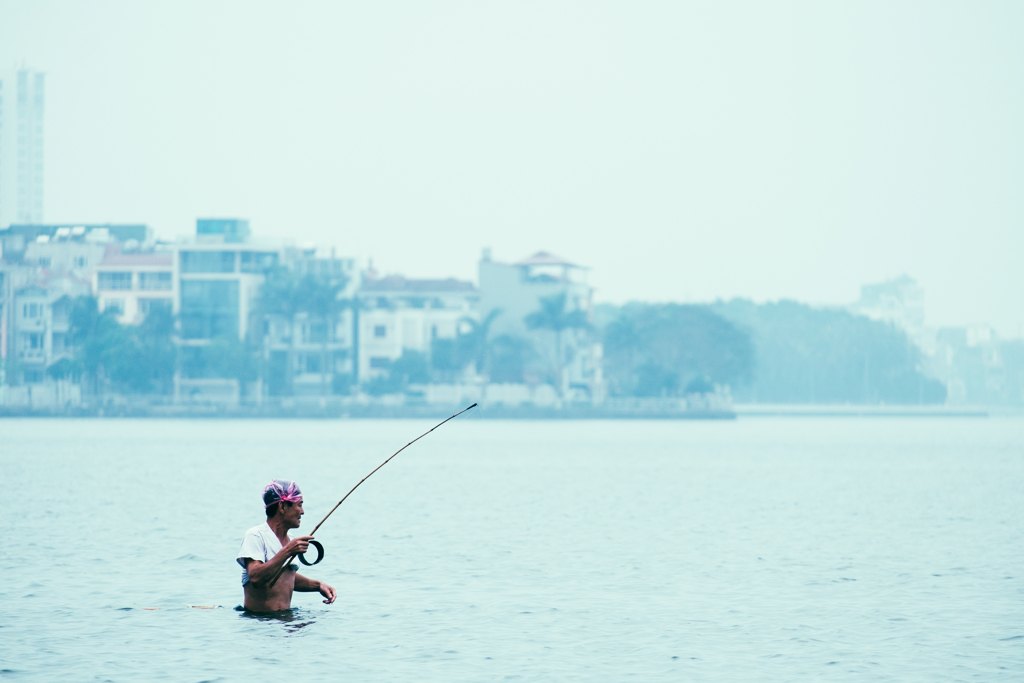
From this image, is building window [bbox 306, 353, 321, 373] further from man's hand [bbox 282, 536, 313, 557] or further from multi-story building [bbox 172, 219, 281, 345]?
man's hand [bbox 282, 536, 313, 557]

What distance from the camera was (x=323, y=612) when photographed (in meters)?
15.6

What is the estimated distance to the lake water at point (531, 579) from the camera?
1313 centimetres

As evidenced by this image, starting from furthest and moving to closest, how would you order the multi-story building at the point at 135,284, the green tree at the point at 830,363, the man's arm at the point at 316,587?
the green tree at the point at 830,363
the multi-story building at the point at 135,284
the man's arm at the point at 316,587

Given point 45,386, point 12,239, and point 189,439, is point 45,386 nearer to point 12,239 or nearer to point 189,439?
point 12,239

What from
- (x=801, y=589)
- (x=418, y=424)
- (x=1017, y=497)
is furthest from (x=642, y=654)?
(x=418, y=424)

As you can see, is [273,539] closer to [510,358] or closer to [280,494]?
[280,494]

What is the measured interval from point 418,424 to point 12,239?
Answer: 40884 mm

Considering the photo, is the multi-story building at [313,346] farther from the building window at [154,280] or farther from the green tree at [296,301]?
the building window at [154,280]

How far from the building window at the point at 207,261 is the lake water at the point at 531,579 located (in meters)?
62.3

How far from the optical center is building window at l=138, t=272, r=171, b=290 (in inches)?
4498

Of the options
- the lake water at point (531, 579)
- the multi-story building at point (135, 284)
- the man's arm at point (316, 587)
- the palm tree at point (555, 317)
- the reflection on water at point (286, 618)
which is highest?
the multi-story building at point (135, 284)

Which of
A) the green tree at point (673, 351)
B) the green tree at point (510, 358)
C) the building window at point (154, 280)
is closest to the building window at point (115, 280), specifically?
the building window at point (154, 280)

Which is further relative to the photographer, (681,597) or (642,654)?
(681,597)

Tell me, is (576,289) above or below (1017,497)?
above
